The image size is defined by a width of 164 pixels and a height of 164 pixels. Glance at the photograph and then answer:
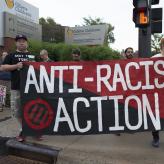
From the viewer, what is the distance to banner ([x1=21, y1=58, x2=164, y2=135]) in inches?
273

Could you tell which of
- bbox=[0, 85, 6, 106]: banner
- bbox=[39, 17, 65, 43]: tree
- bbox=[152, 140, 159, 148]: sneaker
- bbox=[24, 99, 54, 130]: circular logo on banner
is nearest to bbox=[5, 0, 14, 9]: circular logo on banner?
bbox=[0, 85, 6, 106]: banner

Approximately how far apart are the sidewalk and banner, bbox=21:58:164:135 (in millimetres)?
311

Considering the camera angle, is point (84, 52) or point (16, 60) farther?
point (84, 52)

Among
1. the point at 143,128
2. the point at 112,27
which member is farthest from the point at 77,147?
the point at 112,27

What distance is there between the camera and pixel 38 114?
696 centimetres

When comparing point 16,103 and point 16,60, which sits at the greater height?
point 16,60

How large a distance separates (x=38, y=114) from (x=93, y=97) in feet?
2.89

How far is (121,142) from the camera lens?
7477 mm

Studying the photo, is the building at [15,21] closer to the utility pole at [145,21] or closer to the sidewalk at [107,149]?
the utility pole at [145,21]

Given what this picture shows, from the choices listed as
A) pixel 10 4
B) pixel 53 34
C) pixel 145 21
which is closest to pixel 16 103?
pixel 145 21

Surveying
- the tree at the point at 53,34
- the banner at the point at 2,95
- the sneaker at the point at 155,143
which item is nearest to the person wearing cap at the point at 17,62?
the sneaker at the point at 155,143

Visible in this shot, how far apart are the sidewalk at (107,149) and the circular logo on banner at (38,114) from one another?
1.50 ft

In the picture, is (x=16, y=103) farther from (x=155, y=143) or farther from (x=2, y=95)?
(x=2, y=95)

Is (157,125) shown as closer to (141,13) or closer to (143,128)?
(143,128)
